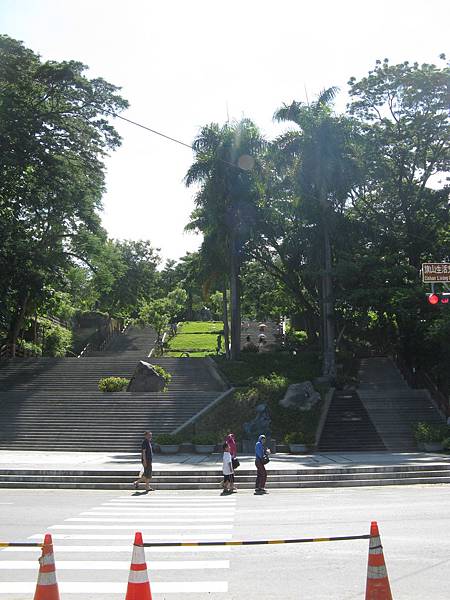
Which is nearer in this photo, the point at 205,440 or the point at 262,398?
the point at 205,440

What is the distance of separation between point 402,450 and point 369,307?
1066 centimetres

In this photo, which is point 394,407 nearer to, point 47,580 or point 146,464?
point 146,464

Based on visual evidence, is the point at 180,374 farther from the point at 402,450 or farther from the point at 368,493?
the point at 368,493

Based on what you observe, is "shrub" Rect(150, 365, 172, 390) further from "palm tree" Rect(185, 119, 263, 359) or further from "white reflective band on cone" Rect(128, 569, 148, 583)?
"white reflective band on cone" Rect(128, 569, 148, 583)

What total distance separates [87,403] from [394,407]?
15823 millimetres

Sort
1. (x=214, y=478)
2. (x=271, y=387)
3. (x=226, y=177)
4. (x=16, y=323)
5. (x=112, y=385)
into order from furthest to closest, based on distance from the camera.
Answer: (x=16, y=323)
(x=226, y=177)
(x=112, y=385)
(x=271, y=387)
(x=214, y=478)

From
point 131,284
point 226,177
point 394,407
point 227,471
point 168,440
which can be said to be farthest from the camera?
point 131,284

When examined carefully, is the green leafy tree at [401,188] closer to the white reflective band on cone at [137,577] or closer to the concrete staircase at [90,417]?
the concrete staircase at [90,417]

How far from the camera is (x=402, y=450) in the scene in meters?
27.1

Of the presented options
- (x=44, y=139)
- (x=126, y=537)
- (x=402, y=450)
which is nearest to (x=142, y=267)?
(x=44, y=139)

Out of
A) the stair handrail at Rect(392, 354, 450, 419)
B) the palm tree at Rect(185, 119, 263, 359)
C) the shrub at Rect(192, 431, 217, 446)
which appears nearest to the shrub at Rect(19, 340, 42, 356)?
the palm tree at Rect(185, 119, 263, 359)

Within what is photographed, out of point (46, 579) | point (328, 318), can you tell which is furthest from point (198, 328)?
point (46, 579)

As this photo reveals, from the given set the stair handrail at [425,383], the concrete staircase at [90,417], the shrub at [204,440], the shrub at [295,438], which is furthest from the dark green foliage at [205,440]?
the stair handrail at [425,383]

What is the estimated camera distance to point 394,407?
32.9m
